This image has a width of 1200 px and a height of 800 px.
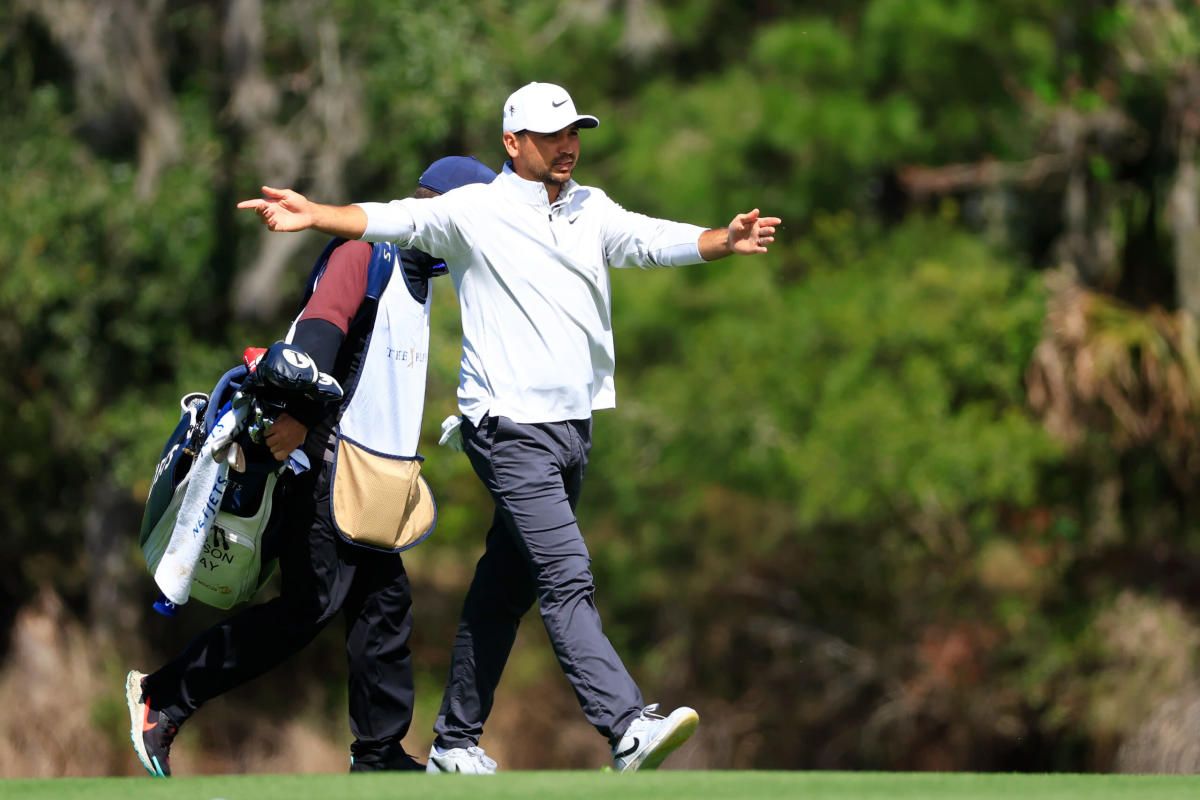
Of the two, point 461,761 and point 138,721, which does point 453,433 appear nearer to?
point 461,761

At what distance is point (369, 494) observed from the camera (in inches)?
187

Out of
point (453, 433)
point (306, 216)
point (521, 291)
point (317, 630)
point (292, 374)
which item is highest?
point (306, 216)

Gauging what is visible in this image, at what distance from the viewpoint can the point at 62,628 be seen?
1605cm

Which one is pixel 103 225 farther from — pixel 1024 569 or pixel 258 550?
pixel 258 550

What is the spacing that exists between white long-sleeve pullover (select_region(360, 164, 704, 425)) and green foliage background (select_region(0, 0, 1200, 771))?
818cm

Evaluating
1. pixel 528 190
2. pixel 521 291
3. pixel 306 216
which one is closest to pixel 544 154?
pixel 528 190

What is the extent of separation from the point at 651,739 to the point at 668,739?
4 cm

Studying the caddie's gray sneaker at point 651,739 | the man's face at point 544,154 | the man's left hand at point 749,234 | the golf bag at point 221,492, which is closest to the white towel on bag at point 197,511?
the golf bag at point 221,492

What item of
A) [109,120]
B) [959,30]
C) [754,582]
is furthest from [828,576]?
[109,120]

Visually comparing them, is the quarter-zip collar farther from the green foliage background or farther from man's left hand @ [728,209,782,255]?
the green foliage background

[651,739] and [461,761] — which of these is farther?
[461,761]

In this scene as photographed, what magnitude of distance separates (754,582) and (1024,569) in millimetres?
2675

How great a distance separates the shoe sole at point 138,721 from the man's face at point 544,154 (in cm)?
173

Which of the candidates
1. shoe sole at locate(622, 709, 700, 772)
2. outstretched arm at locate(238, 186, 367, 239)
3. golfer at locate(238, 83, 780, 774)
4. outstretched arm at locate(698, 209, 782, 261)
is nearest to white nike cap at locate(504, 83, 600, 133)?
golfer at locate(238, 83, 780, 774)
